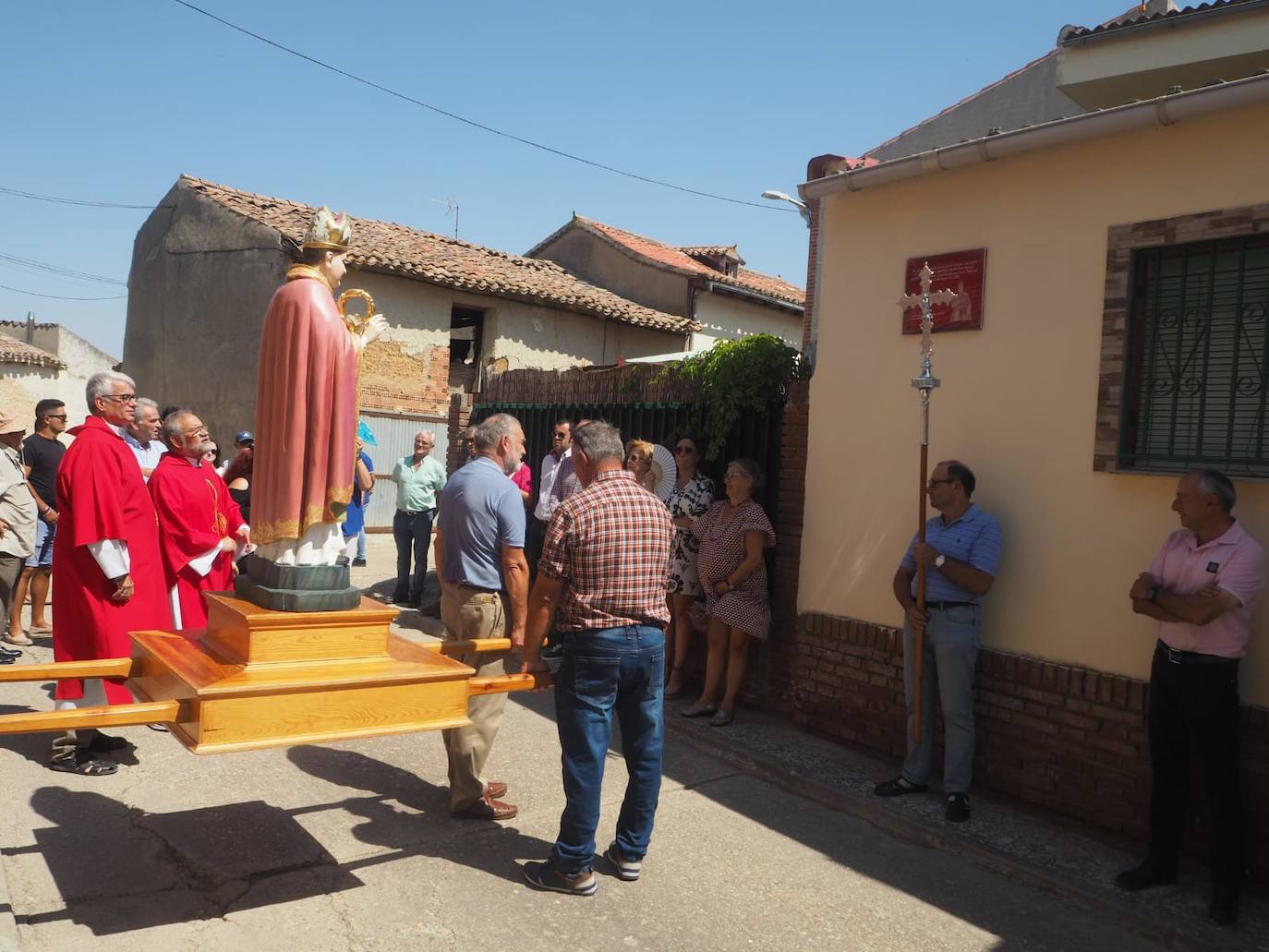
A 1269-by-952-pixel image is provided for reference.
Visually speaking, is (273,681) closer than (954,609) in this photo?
Yes

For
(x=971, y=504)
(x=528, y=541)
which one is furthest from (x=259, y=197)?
(x=971, y=504)

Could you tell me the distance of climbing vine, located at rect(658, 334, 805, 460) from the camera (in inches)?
286

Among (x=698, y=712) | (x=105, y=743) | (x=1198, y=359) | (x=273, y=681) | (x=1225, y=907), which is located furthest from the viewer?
(x=698, y=712)

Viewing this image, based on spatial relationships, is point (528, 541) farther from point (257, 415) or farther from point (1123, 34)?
point (1123, 34)

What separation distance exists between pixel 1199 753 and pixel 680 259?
20001mm

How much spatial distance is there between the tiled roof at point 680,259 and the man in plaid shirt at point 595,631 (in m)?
17.8

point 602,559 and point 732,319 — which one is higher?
point 732,319

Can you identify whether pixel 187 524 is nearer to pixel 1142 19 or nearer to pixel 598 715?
pixel 598 715

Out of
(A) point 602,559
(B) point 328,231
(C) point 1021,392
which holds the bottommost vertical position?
(A) point 602,559

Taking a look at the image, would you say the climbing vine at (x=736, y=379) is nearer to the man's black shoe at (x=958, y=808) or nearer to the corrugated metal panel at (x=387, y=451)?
the man's black shoe at (x=958, y=808)

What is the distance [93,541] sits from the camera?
534cm

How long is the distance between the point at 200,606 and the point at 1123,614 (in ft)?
17.3

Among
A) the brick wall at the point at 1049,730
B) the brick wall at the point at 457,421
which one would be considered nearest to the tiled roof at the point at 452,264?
the brick wall at the point at 457,421

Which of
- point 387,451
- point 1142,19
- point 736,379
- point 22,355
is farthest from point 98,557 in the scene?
point 22,355
